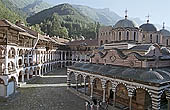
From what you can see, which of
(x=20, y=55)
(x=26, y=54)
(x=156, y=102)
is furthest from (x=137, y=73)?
(x=26, y=54)

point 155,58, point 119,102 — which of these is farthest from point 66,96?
point 155,58

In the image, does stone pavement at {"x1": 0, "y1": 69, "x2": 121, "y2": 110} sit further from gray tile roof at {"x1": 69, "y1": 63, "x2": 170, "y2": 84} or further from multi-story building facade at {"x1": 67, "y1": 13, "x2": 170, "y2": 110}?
gray tile roof at {"x1": 69, "y1": 63, "x2": 170, "y2": 84}

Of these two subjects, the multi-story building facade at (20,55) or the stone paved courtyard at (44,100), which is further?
the multi-story building facade at (20,55)

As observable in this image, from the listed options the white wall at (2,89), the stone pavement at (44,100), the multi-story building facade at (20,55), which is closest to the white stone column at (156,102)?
the stone pavement at (44,100)

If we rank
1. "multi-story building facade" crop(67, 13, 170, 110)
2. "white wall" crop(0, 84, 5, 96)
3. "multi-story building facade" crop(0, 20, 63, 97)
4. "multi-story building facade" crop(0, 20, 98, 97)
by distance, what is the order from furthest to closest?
"multi-story building facade" crop(0, 20, 98, 97), "multi-story building facade" crop(0, 20, 63, 97), "white wall" crop(0, 84, 5, 96), "multi-story building facade" crop(67, 13, 170, 110)

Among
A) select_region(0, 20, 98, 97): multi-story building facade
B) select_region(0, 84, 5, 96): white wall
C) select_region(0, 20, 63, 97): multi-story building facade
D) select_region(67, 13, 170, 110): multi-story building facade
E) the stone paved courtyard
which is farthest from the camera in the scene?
select_region(0, 20, 98, 97): multi-story building facade

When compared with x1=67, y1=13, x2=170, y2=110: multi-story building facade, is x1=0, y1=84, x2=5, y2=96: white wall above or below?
below

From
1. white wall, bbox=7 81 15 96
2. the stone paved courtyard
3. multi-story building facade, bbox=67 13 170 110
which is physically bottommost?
the stone paved courtyard

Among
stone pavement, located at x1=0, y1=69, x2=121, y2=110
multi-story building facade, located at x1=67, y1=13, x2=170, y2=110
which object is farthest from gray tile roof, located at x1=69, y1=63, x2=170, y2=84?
stone pavement, located at x1=0, y1=69, x2=121, y2=110

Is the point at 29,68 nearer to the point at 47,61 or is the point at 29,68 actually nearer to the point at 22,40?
the point at 22,40

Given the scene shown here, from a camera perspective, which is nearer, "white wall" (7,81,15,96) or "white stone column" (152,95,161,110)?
"white stone column" (152,95,161,110)

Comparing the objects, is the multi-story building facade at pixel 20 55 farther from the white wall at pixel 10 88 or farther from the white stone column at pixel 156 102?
the white stone column at pixel 156 102

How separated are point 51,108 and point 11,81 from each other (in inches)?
392

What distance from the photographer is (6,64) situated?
2541 centimetres
